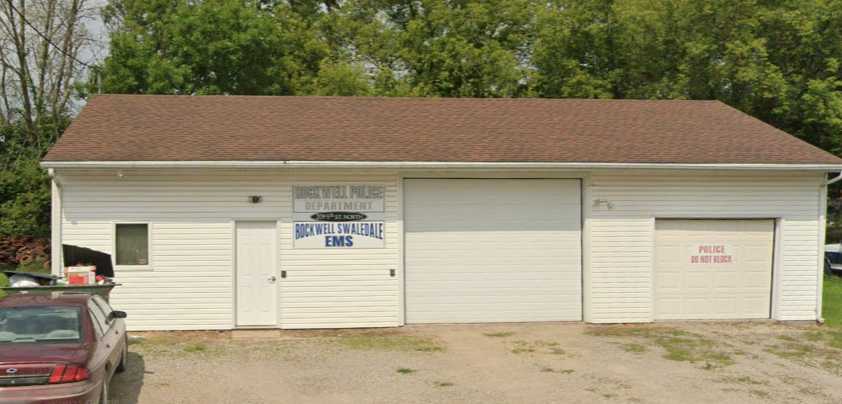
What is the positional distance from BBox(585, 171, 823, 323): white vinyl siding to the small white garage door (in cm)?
22

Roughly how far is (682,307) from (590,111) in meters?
5.06

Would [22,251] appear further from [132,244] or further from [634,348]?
[634,348]

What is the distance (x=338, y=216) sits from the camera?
13.7 m

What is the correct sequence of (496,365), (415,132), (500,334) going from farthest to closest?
(415,132) < (500,334) < (496,365)

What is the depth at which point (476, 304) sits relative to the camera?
1429 centimetres

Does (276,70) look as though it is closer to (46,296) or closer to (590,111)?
(590,111)

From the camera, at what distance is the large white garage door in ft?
46.6

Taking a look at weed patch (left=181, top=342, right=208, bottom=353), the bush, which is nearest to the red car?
weed patch (left=181, top=342, right=208, bottom=353)

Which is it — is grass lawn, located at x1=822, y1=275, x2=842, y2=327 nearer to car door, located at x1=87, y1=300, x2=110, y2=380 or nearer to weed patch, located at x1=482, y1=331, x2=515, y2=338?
weed patch, located at x1=482, y1=331, x2=515, y2=338

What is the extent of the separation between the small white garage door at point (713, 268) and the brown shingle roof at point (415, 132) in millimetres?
1434

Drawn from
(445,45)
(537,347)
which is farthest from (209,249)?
(445,45)

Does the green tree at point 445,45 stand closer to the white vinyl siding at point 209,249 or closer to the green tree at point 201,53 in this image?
the green tree at point 201,53

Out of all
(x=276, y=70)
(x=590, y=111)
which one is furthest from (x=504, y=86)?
(x=590, y=111)

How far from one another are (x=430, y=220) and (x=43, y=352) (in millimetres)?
8107
